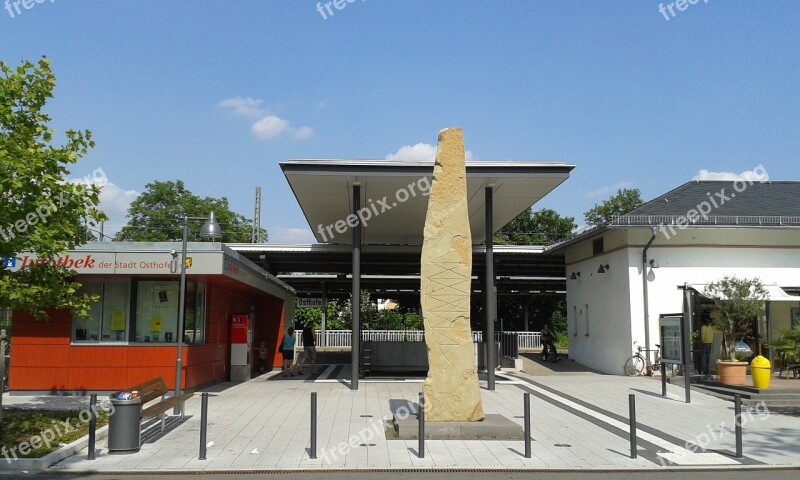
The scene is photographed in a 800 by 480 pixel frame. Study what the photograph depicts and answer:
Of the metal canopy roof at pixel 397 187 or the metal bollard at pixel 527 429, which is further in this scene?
the metal canopy roof at pixel 397 187

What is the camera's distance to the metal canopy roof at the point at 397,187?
56.5 feet

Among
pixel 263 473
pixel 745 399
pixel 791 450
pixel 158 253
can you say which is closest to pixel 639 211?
pixel 745 399

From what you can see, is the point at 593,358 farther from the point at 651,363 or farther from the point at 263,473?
the point at 263,473

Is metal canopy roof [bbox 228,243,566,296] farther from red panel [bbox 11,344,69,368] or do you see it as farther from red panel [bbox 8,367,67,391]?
red panel [bbox 8,367,67,391]

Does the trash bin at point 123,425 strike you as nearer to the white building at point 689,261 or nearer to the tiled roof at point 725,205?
the white building at point 689,261

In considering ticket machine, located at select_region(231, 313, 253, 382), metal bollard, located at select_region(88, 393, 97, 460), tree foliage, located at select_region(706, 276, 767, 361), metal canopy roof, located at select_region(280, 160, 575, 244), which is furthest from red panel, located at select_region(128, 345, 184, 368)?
tree foliage, located at select_region(706, 276, 767, 361)

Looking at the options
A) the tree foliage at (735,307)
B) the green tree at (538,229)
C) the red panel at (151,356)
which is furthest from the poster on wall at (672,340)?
the green tree at (538,229)

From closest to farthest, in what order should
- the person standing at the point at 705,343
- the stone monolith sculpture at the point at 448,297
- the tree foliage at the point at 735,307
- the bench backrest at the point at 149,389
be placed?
the bench backrest at the point at 149,389
the stone monolith sculpture at the point at 448,297
the tree foliage at the point at 735,307
the person standing at the point at 705,343

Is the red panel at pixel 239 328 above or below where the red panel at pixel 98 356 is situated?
above

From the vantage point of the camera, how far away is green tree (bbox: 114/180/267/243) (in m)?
60.0

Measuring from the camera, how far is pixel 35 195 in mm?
10461

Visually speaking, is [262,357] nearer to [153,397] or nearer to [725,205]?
[153,397]


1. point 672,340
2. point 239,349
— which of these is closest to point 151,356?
point 239,349

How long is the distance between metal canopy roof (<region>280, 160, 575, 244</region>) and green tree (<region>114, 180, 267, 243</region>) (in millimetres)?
37361
